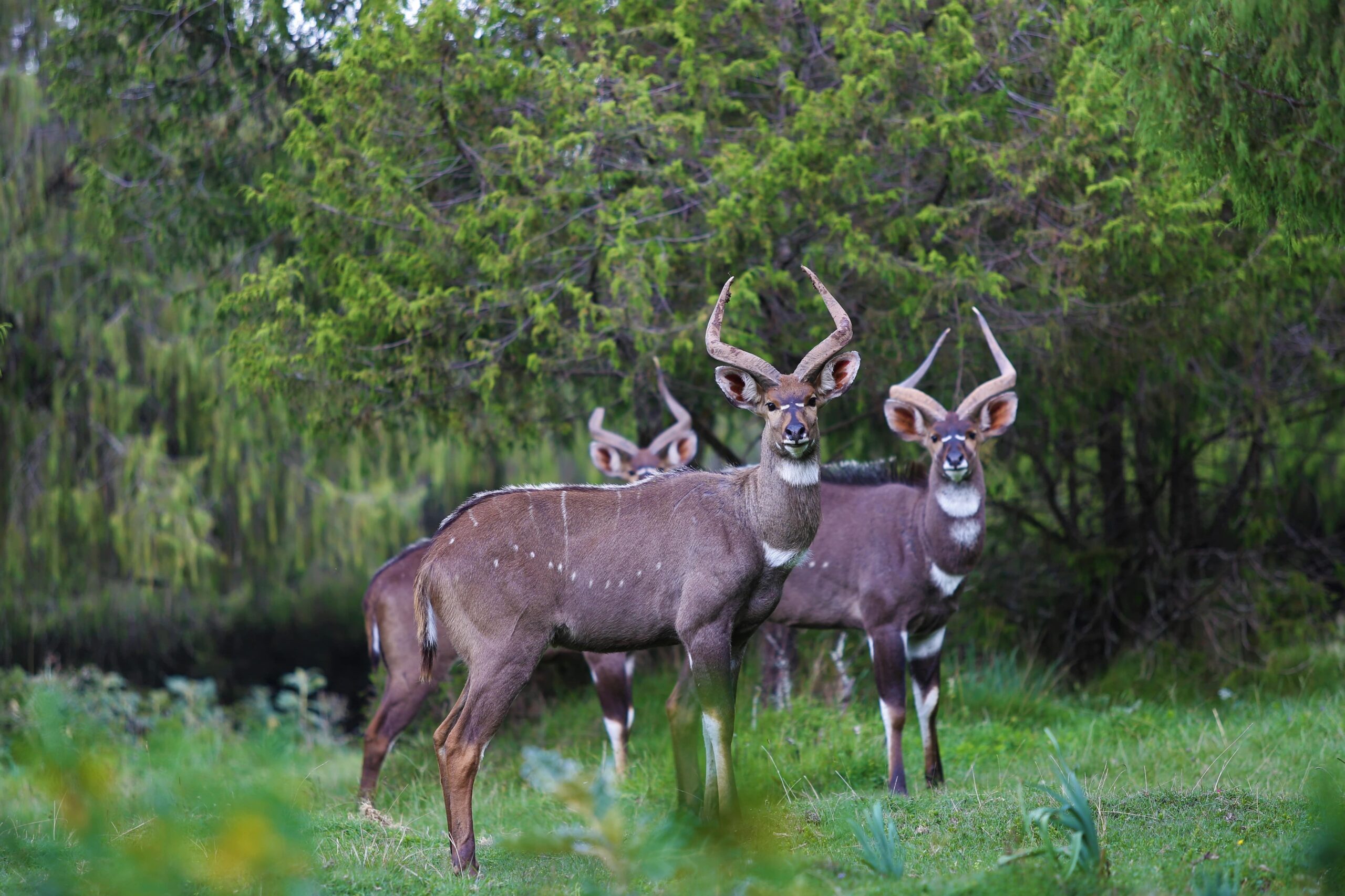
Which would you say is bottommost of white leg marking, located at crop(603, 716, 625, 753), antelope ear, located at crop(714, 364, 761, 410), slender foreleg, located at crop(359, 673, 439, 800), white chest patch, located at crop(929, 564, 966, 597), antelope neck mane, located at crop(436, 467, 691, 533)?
white leg marking, located at crop(603, 716, 625, 753)

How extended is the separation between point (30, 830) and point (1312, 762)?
5707 millimetres

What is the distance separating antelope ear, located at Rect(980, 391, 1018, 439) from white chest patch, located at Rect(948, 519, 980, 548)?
0.54 metres

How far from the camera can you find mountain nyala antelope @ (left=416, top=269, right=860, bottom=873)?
539 cm

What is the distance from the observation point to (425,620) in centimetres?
563

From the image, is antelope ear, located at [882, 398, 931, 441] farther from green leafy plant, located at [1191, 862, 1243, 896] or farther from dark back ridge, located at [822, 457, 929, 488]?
green leafy plant, located at [1191, 862, 1243, 896]

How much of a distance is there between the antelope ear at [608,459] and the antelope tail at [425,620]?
3.87 m

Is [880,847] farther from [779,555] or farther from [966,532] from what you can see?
[966,532]

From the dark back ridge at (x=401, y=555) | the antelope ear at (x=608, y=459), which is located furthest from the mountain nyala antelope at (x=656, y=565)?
the antelope ear at (x=608, y=459)

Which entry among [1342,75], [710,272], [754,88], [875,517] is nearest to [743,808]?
[1342,75]

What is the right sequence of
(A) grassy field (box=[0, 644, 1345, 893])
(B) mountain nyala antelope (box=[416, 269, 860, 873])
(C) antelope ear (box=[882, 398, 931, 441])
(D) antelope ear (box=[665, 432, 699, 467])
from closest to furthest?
(A) grassy field (box=[0, 644, 1345, 893]) → (B) mountain nyala antelope (box=[416, 269, 860, 873]) → (C) antelope ear (box=[882, 398, 931, 441]) → (D) antelope ear (box=[665, 432, 699, 467])

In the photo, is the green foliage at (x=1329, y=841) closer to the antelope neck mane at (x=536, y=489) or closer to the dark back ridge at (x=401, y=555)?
the antelope neck mane at (x=536, y=489)

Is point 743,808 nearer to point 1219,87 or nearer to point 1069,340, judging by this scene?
point 1219,87

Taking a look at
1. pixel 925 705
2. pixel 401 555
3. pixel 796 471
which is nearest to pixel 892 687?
pixel 925 705

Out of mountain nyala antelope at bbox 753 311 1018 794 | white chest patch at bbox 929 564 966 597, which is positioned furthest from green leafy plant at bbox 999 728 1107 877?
white chest patch at bbox 929 564 966 597
